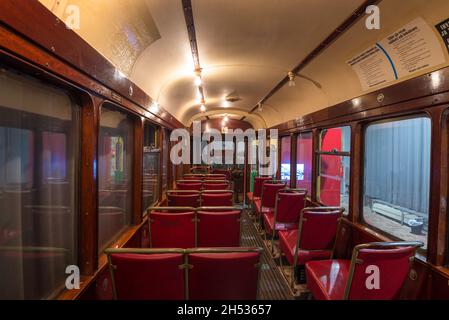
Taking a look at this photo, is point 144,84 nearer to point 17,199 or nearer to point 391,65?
point 17,199

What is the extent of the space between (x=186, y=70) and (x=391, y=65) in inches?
96.6

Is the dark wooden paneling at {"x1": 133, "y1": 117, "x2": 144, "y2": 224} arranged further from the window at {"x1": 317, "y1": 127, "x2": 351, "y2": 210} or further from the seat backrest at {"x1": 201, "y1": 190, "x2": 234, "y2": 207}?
the window at {"x1": 317, "y1": 127, "x2": 351, "y2": 210}

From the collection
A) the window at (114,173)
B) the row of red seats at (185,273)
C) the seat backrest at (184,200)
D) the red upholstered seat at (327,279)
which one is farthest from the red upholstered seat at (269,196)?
the row of red seats at (185,273)

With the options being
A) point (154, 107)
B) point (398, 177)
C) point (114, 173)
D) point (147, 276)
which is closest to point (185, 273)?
point (147, 276)

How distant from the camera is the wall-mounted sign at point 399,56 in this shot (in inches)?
69.5

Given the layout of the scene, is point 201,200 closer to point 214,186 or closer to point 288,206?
point 214,186

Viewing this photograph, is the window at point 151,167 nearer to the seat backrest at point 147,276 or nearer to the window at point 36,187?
the window at point 36,187

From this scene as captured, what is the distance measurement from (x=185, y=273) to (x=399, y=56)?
2.44 meters

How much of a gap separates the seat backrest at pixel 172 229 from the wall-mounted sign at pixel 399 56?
2.30m

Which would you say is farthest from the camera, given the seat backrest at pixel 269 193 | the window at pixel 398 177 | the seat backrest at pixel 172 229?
the seat backrest at pixel 269 193

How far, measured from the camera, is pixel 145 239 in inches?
125

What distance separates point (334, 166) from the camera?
3.78 m

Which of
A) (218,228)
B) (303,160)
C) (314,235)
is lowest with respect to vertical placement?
(314,235)
